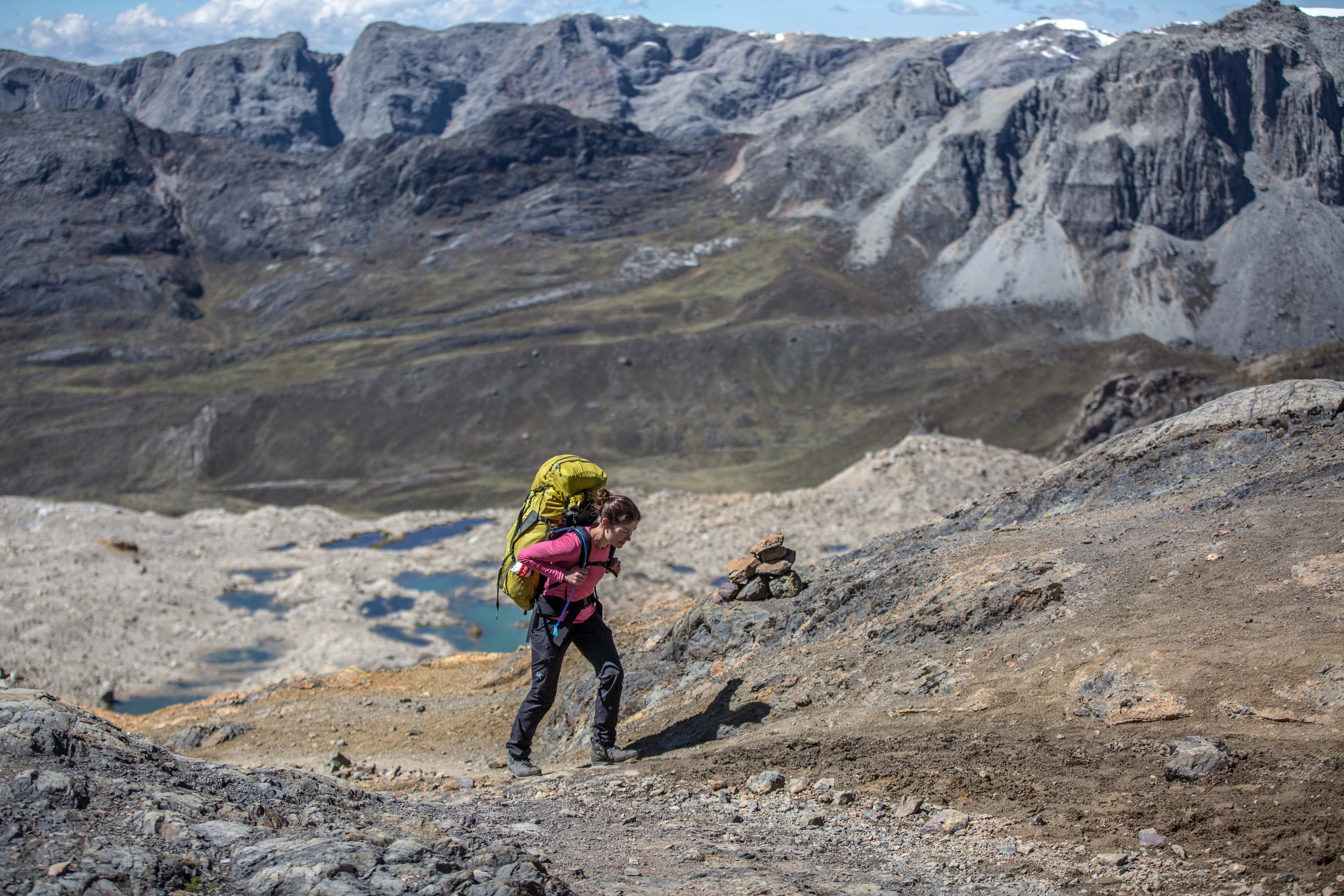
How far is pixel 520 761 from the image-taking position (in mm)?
8281

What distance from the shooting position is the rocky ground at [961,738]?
16.4ft

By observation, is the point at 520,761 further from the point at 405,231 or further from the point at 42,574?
the point at 405,231

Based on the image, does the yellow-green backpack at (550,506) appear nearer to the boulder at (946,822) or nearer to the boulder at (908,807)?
the boulder at (908,807)

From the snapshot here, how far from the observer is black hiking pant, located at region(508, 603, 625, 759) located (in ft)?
26.2

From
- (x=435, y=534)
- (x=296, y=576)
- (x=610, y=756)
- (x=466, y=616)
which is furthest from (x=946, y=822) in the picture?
(x=435, y=534)

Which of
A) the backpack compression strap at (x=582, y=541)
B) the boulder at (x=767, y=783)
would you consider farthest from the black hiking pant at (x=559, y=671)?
the boulder at (x=767, y=783)

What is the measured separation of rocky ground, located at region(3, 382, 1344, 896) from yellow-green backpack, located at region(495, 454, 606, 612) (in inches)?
62.9

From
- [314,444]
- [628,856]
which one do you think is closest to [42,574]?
[628,856]

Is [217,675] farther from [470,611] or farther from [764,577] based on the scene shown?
[764,577]

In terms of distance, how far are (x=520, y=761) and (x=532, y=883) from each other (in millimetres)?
3919

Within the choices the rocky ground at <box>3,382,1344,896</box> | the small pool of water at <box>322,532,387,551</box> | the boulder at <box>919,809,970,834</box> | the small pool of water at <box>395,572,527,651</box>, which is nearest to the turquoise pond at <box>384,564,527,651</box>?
the small pool of water at <box>395,572,527,651</box>

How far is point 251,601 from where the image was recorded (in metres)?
32.6

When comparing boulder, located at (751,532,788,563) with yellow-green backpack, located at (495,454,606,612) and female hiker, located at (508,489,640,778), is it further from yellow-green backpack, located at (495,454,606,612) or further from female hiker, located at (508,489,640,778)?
yellow-green backpack, located at (495,454,606,612)

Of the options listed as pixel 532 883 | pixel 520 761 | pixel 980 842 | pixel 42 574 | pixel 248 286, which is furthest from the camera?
pixel 248 286
